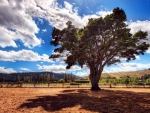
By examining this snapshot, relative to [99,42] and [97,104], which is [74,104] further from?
[99,42]

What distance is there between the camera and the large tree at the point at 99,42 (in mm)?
27953

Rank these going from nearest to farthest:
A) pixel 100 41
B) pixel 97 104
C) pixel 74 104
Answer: pixel 97 104, pixel 74 104, pixel 100 41

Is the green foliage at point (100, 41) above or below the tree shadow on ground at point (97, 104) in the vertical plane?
above

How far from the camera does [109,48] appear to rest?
32.1 m

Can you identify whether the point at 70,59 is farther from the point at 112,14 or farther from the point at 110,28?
the point at 112,14

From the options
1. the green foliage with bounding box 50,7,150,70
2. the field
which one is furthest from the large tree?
the field

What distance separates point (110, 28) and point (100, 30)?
203cm

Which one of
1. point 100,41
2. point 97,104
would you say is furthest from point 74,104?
point 100,41

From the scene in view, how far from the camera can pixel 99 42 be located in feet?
103

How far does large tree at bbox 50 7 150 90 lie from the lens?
27953mm

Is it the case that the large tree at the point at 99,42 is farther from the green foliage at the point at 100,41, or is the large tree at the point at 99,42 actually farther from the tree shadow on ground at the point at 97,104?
the tree shadow on ground at the point at 97,104

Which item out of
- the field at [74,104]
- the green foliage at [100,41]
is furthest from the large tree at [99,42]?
the field at [74,104]

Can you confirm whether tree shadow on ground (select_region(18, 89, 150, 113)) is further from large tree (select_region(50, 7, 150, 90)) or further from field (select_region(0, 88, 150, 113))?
large tree (select_region(50, 7, 150, 90))

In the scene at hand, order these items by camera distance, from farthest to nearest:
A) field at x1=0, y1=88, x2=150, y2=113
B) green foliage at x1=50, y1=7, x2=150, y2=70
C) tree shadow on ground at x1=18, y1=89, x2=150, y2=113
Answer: green foliage at x1=50, y1=7, x2=150, y2=70
tree shadow on ground at x1=18, y1=89, x2=150, y2=113
field at x1=0, y1=88, x2=150, y2=113
